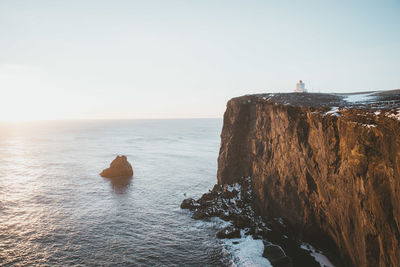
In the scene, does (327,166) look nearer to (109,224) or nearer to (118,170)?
(109,224)

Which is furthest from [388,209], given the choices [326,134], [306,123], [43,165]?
[43,165]

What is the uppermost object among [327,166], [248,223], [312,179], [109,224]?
[327,166]

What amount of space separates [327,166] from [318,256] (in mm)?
9966

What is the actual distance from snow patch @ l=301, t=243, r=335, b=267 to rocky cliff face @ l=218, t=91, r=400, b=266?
0.94 meters

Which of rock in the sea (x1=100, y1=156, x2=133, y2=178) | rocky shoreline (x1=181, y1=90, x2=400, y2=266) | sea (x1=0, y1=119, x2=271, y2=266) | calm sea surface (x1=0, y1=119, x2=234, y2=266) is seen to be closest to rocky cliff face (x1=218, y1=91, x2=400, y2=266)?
rocky shoreline (x1=181, y1=90, x2=400, y2=266)

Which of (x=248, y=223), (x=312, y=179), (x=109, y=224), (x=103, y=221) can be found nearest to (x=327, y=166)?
(x=312, y=179)

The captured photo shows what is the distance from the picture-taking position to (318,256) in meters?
23.8

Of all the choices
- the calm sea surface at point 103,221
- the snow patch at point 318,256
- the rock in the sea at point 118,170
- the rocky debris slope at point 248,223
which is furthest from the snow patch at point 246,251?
the rock in the sea at point 118,170

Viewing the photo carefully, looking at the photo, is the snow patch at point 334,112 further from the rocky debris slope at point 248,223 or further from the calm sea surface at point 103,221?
the calm sea surface at point 103,221

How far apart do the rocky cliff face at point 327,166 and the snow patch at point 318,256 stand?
3.09 ft

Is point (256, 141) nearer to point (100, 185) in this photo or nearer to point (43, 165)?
point (100, 185)

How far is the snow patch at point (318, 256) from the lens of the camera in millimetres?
22438

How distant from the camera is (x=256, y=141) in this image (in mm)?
34844

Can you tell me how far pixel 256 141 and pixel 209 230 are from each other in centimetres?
1372
